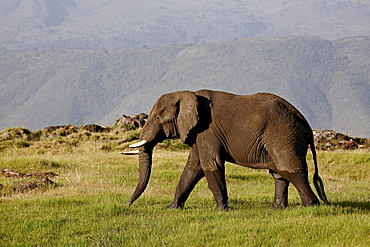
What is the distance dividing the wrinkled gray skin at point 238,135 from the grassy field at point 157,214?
0.70 meters

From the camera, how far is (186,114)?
12641 millimetres

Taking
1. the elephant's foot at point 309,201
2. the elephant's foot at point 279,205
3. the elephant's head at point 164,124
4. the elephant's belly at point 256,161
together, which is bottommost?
the elephant's foot at point 279,205

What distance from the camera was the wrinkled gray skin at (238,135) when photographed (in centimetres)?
1219

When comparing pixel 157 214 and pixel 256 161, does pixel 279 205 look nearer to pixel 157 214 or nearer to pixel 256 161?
pixel 256 161

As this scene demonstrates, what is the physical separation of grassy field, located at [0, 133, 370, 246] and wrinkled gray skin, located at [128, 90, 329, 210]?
70 cm

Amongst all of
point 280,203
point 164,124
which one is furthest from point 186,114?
point 280,203

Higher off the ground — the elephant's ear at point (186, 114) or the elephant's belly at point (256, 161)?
the elephant's ear at point (186, 114)

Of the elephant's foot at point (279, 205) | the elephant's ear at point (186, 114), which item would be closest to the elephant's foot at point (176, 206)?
the elephant's ear at point (186, 114)

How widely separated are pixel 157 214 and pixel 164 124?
2.11 m

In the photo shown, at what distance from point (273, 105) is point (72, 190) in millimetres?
6384

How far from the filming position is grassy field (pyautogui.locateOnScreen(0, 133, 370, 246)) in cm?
956

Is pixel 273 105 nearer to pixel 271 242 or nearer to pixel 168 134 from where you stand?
pixel 168 134

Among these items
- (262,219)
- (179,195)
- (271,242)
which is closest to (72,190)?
(179,195)

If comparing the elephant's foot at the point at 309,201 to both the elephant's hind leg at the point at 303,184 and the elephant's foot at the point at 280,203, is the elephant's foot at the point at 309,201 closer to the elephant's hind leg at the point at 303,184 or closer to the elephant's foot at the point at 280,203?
the elephant's hind leg at the point at 303,184
